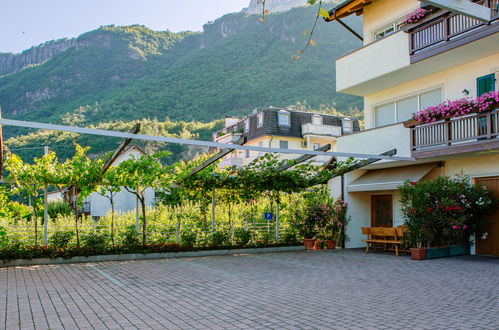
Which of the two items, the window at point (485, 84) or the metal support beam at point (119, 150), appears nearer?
the metal support beam at point (119, 150)

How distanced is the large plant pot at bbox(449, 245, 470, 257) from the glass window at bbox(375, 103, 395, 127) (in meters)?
5.32

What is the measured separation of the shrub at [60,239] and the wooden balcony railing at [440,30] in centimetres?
1221

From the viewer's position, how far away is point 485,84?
13.3m

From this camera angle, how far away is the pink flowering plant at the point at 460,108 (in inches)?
468

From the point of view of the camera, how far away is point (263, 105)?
57719 mm

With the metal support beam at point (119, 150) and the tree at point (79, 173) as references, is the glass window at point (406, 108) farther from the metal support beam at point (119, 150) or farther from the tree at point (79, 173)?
the tree at point (79, 173)

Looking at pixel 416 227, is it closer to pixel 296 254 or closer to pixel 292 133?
pixel 296 254

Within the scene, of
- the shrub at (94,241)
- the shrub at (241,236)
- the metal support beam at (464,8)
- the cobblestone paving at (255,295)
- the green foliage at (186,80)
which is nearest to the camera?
the metal support beam at (464,8)

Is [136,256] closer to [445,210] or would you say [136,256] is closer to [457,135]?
[445,210]

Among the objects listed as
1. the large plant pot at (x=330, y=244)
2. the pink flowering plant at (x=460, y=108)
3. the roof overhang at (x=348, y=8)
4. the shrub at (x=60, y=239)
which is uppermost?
the roof overhang at (x=348, y=8)

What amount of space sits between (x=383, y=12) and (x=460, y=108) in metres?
6.25

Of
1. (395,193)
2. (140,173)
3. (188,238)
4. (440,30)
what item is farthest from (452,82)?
(140,173)

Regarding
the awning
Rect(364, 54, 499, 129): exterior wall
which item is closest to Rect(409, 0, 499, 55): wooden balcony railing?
Rect(364, 54, 499, 129): exterior wall

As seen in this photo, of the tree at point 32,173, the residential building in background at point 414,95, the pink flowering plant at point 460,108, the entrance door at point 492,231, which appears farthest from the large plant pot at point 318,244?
the tree at point 32,173
